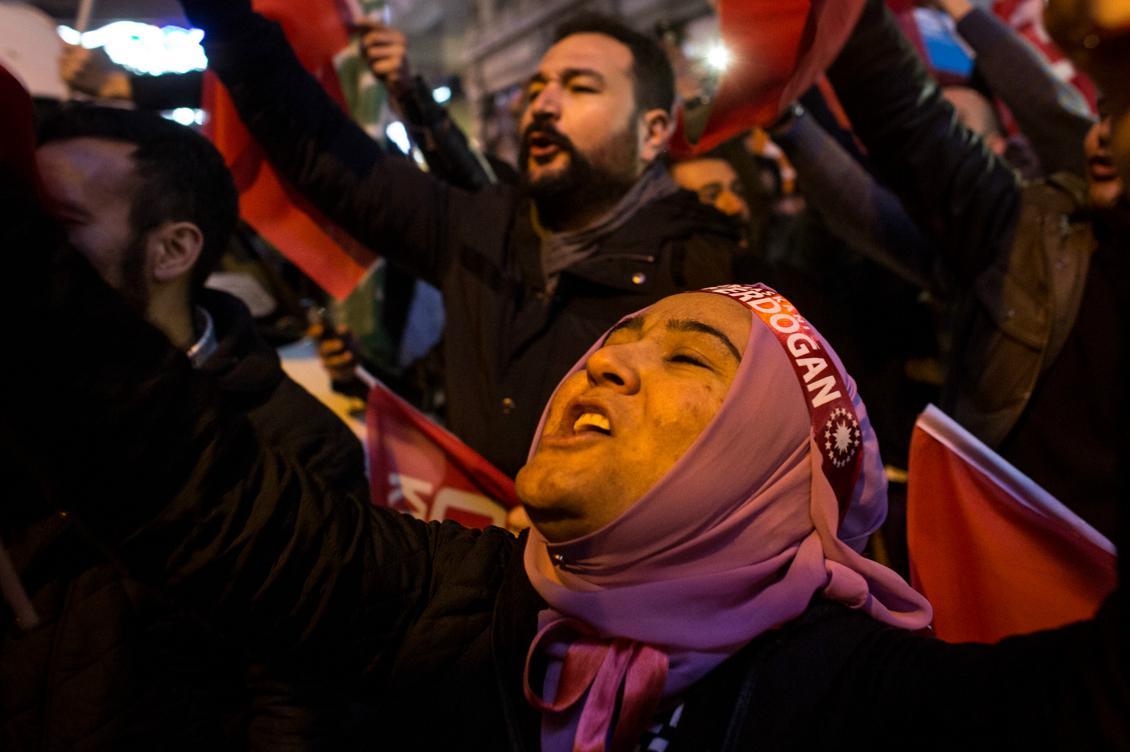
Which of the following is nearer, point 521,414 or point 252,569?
Answer: point 252,569

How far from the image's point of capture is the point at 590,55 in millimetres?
2699

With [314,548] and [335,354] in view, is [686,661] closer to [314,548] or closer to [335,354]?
[314,548]

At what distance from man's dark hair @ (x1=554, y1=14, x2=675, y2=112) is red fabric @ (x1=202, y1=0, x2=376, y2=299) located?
0.85 meters

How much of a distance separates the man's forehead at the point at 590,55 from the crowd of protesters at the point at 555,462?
23cm

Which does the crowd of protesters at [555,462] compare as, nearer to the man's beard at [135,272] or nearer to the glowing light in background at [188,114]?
the man's beard at [135,272]

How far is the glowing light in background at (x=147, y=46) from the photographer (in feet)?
14.3

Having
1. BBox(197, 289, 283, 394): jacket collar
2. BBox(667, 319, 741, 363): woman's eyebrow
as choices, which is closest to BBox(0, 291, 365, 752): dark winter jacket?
BBox(197, 289, 283, 394): jacket collar

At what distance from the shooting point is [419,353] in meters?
4.12

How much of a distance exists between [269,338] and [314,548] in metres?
2.56

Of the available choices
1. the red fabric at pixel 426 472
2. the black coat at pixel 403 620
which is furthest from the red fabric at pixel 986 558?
the red fabric at pixel 426 472

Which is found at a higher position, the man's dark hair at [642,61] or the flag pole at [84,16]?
the flag pole at [84,16]

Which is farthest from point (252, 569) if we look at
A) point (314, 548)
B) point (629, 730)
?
point (629, 730)

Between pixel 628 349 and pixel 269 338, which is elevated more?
pixel 628 349

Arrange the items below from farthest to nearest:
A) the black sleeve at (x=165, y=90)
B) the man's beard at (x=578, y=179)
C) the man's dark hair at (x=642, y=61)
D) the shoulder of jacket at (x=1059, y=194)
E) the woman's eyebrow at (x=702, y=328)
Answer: the black sleeve at (x=165, y=90) → the man's dark hair at (x=642, y=61) → the man's beard at (x=578, y=179) → the shoulder of jacket at (x=1059, y=194) → the woman's eyebrow at (x=702, y=328)
